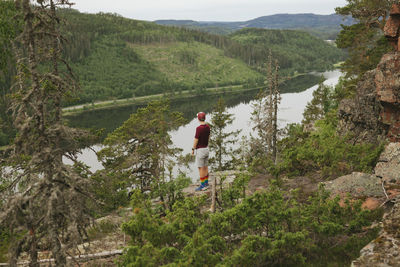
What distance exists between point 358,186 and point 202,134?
4899 mm

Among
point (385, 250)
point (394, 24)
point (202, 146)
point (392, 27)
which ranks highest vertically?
point (394, 24)

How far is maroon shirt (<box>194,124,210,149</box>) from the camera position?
1036 cm

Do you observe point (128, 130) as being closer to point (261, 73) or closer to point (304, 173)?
point (304, 173)

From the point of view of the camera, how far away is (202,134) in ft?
34.2

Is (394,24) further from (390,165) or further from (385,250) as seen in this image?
(385,250)

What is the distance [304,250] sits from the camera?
6.95 meters

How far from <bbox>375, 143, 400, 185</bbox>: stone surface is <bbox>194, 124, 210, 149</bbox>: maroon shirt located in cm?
528

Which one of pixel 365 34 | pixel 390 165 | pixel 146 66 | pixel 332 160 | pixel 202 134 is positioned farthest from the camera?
pixel 146 66

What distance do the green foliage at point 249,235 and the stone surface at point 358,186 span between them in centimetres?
101

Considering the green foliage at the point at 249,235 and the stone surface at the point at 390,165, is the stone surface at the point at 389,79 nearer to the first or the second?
the stone surface at the point at 390,165

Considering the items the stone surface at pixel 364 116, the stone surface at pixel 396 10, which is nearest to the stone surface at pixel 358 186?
the stone surface at pixel 364 116

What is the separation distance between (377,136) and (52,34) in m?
13.1

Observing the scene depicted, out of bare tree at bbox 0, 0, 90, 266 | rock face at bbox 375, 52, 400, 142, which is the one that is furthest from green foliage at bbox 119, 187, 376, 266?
rock face at bbox 375, 52, 400, 142

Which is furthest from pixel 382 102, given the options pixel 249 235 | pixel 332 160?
pixel 249 235
